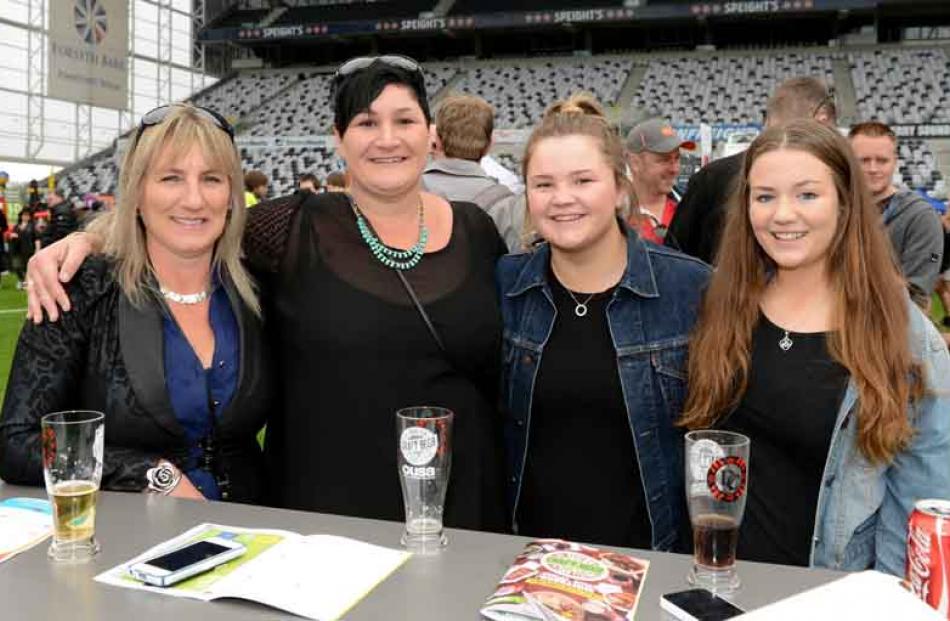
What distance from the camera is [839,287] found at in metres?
1.89

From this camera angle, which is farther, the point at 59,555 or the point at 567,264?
the point at 567,264

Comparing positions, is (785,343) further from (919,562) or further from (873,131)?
(873,131)

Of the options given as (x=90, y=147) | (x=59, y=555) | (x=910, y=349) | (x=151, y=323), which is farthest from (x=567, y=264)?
(x=90, y=147)

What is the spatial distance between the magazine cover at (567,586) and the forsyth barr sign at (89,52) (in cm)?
1827

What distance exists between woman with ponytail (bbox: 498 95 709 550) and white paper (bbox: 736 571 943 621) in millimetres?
959

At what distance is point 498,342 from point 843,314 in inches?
Result: 30.8

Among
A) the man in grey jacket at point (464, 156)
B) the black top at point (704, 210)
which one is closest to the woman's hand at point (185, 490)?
the man in grey jacket at point (464, 156)

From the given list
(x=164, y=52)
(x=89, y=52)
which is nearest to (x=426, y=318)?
(x=89, y=52)

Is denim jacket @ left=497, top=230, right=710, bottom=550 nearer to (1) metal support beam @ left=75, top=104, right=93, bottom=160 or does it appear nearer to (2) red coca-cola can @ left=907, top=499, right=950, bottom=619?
(2) red coca-cola can @ left=907, top=499, right=950, bottom=619

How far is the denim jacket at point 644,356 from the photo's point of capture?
2.03 m

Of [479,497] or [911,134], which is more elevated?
[911,134]

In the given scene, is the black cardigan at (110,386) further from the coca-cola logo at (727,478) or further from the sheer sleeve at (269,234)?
the coca-cola logo at (727,478)

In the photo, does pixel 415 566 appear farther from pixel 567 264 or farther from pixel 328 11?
pixel 328 11

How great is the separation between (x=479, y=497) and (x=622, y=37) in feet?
104
